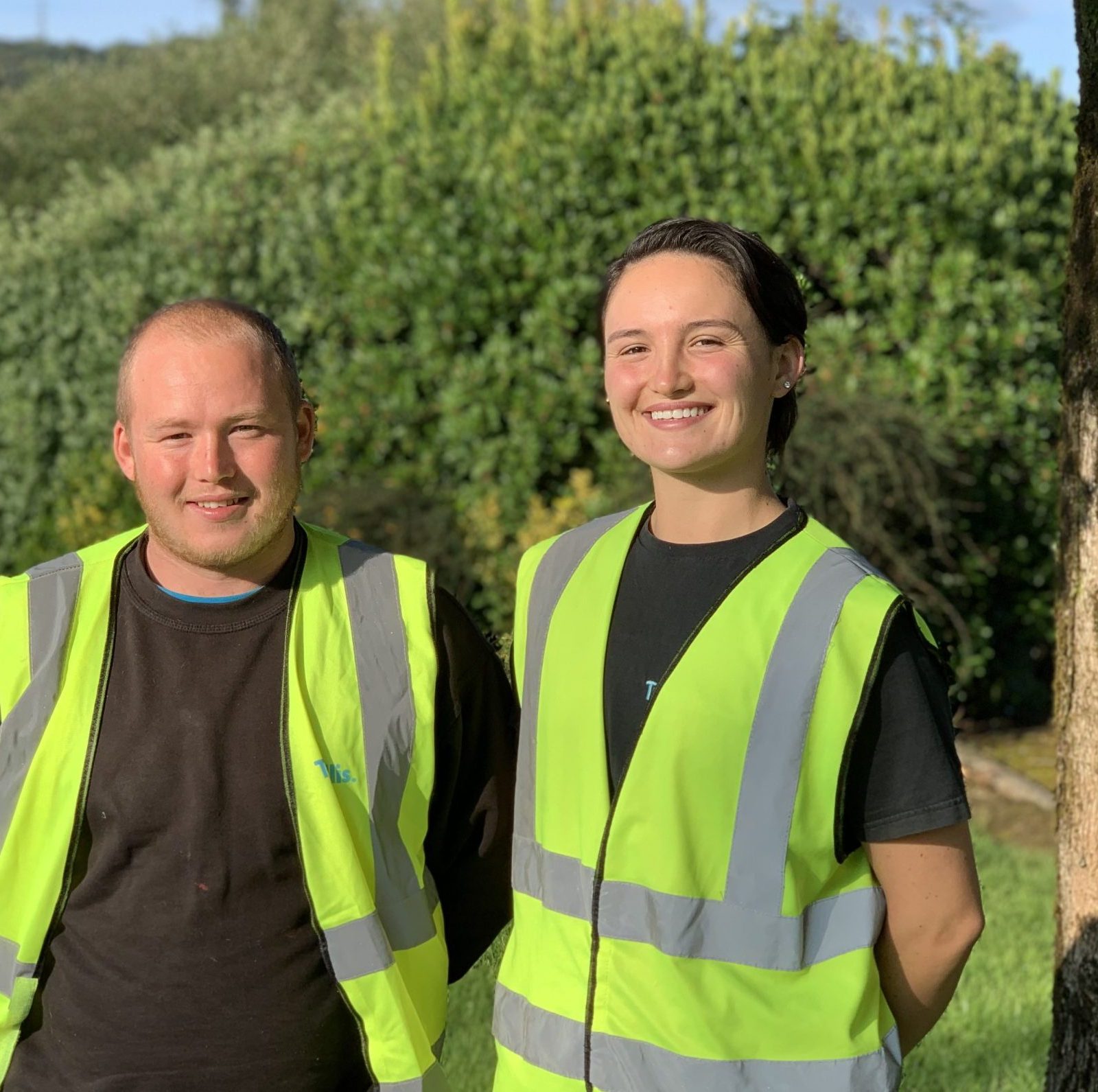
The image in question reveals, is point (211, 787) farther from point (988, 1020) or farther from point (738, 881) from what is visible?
point (988, 1020)

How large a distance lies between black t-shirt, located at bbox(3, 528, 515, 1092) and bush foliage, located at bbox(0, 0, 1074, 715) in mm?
4048

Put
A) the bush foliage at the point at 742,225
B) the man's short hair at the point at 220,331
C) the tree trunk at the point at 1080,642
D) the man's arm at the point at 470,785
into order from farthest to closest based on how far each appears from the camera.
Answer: the bush foliage at the point at 742,225 → the tree trunk at the point at 1080,642 → the man's arm at the point at 470,785 → the man's short hair at the point at 220,331

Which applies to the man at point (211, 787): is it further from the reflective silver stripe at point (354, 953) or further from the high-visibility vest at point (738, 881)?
the high-visibility vest at point (738, 881)

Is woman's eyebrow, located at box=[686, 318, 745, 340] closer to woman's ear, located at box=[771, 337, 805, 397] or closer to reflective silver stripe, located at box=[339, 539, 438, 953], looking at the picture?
woman's ear, located at box=[771, 337, 805, 397]

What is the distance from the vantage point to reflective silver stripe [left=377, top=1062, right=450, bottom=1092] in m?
2.31

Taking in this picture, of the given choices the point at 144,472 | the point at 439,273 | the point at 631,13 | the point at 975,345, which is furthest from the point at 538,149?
the point at 144,472

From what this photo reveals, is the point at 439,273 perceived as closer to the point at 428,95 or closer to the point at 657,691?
the point at 428,95

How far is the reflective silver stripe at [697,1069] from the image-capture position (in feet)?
6.65

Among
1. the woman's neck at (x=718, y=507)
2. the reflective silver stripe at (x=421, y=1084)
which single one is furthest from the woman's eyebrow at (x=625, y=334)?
the reflective silver stripe at (x=421, y=1084)

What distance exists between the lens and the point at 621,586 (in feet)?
7.64

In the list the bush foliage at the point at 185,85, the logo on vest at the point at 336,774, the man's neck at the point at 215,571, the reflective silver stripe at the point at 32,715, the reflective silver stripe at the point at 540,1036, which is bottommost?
the reflective silver stripe at the point at 540,1036

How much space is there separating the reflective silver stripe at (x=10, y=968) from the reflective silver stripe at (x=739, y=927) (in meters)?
0.96

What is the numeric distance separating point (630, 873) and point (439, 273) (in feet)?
16.2

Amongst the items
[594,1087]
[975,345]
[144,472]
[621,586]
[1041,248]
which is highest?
[1041,248]
